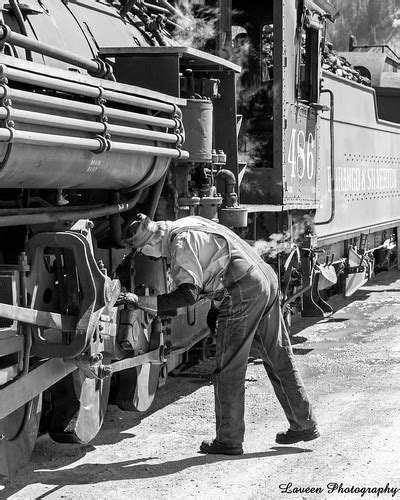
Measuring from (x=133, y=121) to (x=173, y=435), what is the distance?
1.84 m

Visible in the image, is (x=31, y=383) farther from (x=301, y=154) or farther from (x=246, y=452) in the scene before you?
(x=301, y=154)

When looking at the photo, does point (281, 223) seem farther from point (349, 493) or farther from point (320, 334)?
point (349, 493)

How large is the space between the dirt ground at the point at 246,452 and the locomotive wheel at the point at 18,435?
0.36 ft

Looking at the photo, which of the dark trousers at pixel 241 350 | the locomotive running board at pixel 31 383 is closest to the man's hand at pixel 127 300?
the locomotive running board at pixel 31 383

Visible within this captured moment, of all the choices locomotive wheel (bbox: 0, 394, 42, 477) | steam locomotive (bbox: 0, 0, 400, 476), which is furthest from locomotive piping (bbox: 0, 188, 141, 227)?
locomotive wheel (bbox: 0, 394, 42, 477)

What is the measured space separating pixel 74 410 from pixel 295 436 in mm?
1221

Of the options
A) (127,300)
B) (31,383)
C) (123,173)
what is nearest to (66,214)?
(123,173)

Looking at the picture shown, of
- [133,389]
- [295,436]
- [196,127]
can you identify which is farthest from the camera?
[196,127]

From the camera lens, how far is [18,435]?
5.27 metres

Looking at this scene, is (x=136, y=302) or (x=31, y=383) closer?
(x=31, y=383)

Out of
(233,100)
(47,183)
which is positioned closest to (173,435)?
(47,183)

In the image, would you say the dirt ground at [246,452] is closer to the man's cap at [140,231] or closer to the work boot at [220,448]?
the work boot at [220,448]

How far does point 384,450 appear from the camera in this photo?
5.68 m

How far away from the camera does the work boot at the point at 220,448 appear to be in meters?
5.73
